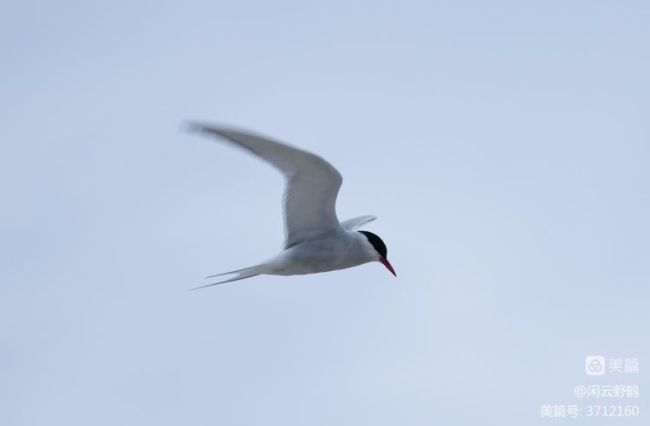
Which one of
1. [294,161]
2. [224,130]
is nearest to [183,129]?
[224,130]

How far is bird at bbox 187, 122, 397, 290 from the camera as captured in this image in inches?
373

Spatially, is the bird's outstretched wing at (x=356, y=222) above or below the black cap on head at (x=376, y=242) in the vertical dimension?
above

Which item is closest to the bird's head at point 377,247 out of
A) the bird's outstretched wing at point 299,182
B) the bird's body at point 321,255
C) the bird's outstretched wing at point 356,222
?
the bird's body at point 321,255

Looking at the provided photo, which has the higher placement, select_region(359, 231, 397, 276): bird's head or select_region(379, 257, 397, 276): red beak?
select_region(359, 231, 397, 276): bird's head

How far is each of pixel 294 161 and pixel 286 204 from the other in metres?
0.80

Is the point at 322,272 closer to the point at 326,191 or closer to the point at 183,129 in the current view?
the point at 326,191

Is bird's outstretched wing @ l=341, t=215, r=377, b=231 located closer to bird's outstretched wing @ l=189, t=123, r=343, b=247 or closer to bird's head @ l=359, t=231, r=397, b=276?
bird's head @ l=359, t=231, r=397, b=276

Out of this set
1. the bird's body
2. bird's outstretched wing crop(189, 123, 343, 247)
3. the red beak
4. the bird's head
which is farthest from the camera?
the red beak

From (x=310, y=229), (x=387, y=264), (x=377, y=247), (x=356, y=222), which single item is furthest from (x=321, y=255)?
(x=356, y=222)

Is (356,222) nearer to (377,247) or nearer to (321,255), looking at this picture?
(377,247)

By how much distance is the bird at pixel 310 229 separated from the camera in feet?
31.1

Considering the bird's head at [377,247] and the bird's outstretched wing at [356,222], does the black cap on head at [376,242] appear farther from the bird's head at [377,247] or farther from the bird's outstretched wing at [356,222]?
the bird's outstretched wing at [356,222]

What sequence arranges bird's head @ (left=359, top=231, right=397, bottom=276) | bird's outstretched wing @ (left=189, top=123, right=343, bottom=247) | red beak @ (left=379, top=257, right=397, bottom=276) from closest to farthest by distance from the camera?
bird's outstretched wing @ (left=189, top=123, right=343, bottom=247) < bird's head @ (left=359, top=231, right=397, bottom=276) < red beak @ (left=379, top=257, right=397, bottom=276)

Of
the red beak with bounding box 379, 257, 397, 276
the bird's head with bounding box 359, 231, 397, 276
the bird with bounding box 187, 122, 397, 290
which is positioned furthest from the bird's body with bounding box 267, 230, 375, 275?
the red beak with bounding box 379, 257, 397, 276
